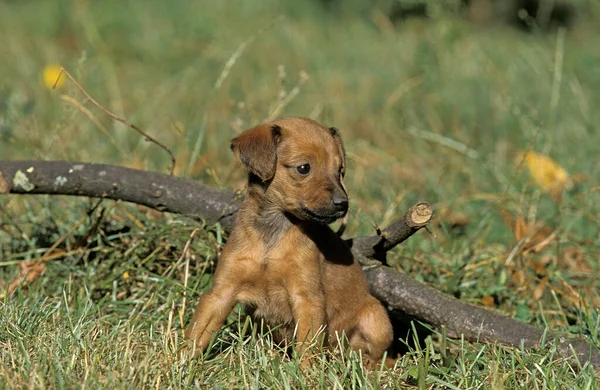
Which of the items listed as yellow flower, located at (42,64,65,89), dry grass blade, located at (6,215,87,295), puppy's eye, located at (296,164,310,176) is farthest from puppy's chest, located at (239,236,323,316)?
yellow flower, located at (42,64,65,89)

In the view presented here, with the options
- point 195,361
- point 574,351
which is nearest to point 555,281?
point 574,351

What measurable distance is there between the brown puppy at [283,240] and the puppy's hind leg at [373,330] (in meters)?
0.18

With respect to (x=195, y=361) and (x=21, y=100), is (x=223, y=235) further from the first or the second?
(x=21, y=100)

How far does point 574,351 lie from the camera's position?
3.82 meters

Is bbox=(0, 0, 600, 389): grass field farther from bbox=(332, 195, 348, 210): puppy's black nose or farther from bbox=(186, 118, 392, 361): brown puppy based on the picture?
bbox=(332, 195, 348, 210): puppy's black nose

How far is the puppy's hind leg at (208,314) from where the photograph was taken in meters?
3.88

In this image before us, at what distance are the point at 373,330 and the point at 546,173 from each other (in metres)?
2.62

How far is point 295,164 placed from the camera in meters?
3.84

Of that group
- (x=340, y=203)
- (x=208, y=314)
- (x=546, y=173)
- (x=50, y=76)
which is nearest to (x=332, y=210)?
(x=340, y=203)

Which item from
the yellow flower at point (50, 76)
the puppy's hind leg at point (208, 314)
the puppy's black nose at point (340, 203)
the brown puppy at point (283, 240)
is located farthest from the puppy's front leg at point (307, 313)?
the yellow flower at point (50, 76)

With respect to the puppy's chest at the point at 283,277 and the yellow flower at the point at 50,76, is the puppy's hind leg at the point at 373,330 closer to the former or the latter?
the puppy's chest at the point at 283,277

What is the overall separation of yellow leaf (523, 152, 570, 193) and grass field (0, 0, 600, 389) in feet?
0.12

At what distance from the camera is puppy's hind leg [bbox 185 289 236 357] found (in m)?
3.88

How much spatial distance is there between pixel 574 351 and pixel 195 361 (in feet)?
5.35
